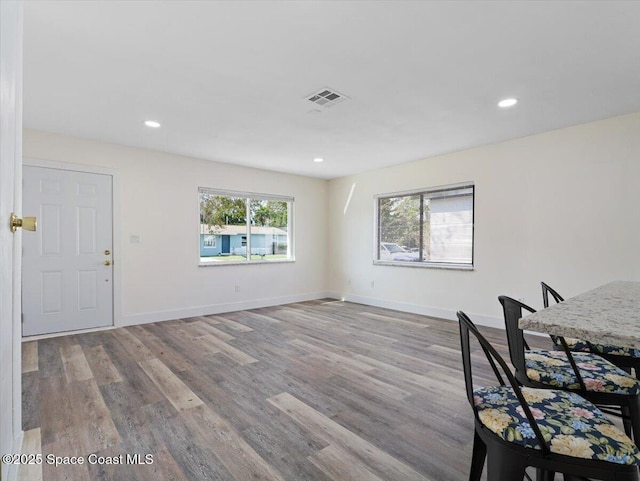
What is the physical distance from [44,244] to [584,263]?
21.5 ft

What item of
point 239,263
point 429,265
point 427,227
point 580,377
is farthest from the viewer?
point 239,263

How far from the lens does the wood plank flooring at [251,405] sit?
1.81 meters

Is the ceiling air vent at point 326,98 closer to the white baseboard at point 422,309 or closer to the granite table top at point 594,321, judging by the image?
the granite table top at point 594,321

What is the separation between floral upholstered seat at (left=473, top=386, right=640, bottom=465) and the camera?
91cm

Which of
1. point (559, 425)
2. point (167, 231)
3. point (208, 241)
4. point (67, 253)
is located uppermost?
point (167, 231)

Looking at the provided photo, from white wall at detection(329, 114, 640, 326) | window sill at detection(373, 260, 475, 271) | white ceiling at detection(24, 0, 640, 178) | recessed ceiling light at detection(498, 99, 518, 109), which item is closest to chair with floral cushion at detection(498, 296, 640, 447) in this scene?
white ceiling at detection(24, 0, 640, 178)

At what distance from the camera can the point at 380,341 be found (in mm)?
4059

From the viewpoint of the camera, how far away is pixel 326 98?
3.22 meters

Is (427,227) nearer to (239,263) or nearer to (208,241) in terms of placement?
(239,263)

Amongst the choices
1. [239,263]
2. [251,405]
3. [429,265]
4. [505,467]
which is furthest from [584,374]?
[239,263]

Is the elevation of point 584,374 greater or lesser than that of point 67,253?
lesser

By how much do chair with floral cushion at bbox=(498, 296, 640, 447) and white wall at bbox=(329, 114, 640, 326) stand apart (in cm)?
301

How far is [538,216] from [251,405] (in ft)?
13.3

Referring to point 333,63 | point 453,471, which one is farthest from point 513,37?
point 453,471
